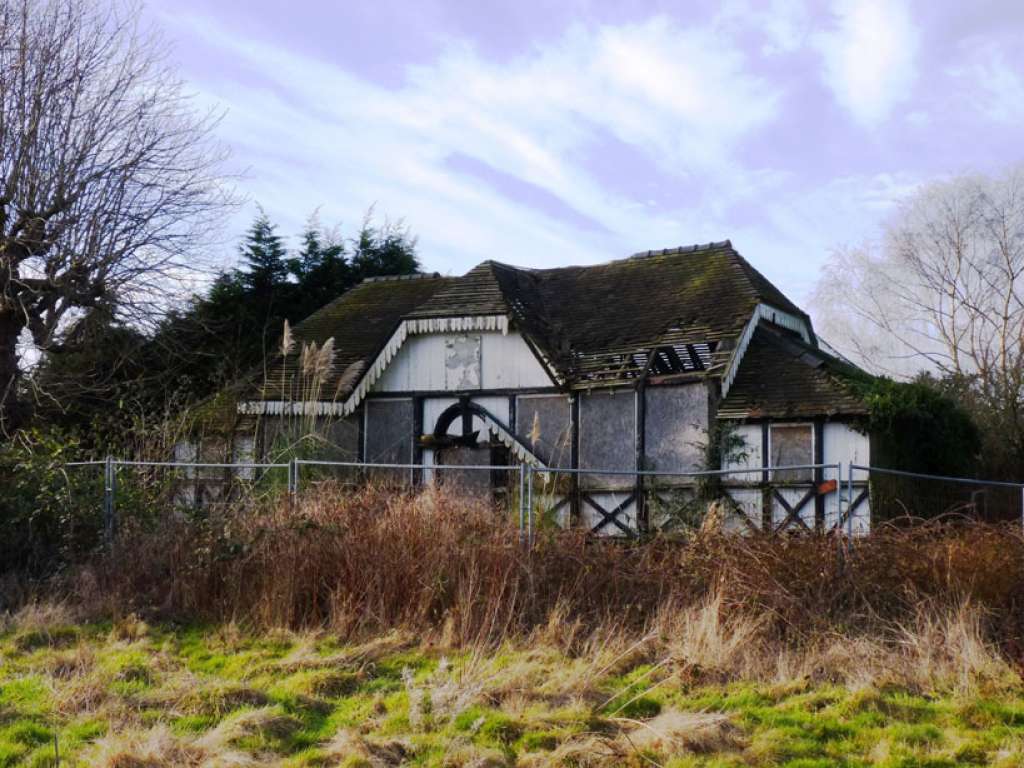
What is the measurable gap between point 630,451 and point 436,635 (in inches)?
336

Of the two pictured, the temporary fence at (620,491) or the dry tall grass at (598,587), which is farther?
the temporary fence at (620,491)

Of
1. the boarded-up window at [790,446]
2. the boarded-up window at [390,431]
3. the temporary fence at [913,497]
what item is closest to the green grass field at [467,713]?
the temporary fence at [913,497]

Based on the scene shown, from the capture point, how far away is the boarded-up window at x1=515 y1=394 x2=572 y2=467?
16.9m

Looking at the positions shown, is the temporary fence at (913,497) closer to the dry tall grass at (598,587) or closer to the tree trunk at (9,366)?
the dry tall grass at (598,587)

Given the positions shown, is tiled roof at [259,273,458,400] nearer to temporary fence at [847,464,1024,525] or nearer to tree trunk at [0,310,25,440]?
tree trunk at [0,310,25,440]

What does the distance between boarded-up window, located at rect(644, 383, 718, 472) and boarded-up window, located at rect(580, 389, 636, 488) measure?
280 millimetres

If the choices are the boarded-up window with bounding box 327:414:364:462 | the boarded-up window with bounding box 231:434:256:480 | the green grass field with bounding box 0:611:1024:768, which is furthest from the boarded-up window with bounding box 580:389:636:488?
the green grass field with bounding box 0:611:1024:768

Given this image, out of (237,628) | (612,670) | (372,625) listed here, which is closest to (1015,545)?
(612,670)

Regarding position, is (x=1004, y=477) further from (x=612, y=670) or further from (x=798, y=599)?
(x=612, y=670)

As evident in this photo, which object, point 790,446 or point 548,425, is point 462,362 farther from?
point 790,446

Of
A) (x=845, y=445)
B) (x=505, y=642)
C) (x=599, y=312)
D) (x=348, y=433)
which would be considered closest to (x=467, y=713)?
(x=505, y=642)

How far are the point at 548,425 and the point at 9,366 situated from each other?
26.1 ft

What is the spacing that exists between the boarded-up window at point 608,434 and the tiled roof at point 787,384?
1454 mm

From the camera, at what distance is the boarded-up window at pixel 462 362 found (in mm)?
17766
